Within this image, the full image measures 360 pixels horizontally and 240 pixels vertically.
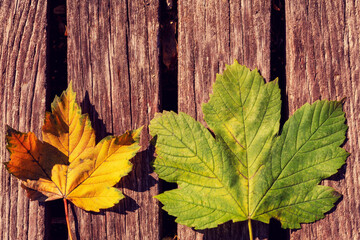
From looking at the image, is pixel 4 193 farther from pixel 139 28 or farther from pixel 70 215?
pixel 139 28

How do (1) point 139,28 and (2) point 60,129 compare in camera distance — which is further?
(1) point 139,28

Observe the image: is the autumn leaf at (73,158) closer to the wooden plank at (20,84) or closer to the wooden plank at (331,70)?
the wooden plank at (20,84)

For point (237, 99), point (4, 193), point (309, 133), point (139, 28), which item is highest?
point (139, 28)

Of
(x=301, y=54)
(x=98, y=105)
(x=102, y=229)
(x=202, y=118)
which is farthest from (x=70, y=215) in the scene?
(x=301, y=54)

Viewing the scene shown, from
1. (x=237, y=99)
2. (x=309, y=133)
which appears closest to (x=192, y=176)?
(x=237, y=99)

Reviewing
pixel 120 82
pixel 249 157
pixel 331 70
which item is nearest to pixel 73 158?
pixel 120 82

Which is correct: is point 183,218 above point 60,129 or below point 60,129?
below

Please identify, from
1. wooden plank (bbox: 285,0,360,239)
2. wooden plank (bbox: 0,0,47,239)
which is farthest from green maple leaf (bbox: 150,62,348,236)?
wooden plank (bbox: 0,0,47,239)
